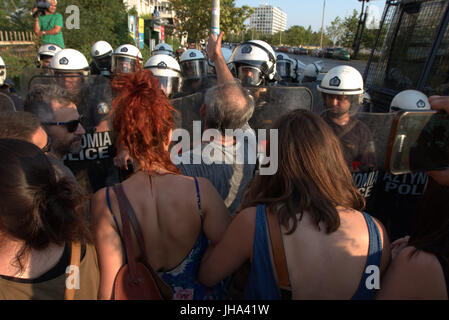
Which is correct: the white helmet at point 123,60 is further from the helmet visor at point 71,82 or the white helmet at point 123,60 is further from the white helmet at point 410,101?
the white helmet at point 410,101

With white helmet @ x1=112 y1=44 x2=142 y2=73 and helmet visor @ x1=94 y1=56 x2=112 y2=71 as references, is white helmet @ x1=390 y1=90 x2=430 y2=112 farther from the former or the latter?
helmet visor @ x1=94 y1=56 x2=112 y2=71

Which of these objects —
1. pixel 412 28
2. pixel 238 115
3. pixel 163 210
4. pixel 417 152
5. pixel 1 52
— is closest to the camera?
pixel 417 152

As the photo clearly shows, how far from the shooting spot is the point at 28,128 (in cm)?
179

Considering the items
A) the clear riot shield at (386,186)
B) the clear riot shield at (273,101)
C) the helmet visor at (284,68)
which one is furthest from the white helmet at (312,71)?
the clear riot shield at (386,186)

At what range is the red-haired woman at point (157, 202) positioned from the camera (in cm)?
138

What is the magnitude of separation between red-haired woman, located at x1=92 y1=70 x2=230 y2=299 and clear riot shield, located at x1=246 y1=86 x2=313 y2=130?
1.59 metres

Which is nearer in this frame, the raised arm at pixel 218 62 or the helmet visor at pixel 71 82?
the raised arm at pixel 218 62

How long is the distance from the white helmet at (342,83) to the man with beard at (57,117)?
2422 millimetres

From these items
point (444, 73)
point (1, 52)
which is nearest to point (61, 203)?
point (444, 73)

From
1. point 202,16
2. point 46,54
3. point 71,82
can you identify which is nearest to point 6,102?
point 71,82

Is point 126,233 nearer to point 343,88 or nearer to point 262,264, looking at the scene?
point 262,264

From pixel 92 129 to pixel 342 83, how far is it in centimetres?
262
